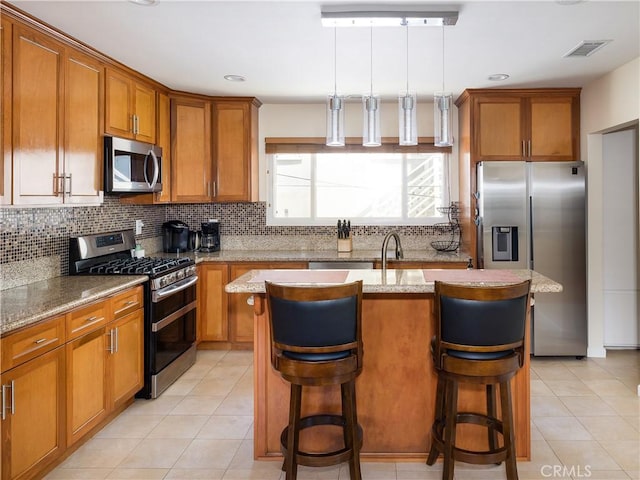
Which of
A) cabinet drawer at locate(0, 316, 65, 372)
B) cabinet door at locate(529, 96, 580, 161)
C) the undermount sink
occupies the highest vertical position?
cabinet door at locate(529, 96, 580, 161)

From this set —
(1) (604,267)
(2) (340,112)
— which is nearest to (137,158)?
(2) (340,112)

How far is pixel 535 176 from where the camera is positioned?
13.9ft

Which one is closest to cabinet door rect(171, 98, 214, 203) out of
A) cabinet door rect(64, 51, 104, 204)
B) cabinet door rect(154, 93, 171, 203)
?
cabinet door rect(154, 93, 171, 203)

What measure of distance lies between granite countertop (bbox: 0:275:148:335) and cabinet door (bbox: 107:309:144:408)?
0.78ft

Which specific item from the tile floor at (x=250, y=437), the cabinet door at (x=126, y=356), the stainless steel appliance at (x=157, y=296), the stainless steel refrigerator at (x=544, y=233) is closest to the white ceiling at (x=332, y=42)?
the stainless steel refrigerator at (x=544, y=233)

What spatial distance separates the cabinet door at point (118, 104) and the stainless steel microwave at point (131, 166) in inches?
3.4

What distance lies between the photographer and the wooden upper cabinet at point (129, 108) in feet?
11.3

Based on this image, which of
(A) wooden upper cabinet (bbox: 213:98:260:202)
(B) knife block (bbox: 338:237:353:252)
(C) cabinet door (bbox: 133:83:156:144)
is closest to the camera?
(C) cabinet door (bbox: 133:83:156:144)

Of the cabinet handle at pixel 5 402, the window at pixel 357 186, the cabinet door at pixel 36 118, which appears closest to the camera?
the cabinet handle at pixel 5 402

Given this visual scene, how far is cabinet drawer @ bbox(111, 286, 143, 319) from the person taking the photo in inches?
116

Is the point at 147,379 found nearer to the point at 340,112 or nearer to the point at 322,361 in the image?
the point at 322,361

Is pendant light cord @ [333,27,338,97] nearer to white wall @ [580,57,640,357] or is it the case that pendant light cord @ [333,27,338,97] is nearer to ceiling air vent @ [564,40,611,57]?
ceiling air vent @ [564,40,611,57]

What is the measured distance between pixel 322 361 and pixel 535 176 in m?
3.03

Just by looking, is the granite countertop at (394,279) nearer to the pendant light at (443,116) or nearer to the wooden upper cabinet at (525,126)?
the pendant light at (443,116)
